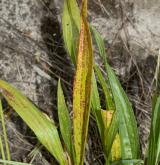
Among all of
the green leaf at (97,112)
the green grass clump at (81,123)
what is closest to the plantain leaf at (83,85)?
the green grass clump at (81,123)

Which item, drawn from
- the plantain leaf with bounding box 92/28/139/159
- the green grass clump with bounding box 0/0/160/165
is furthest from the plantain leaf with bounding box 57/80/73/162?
the plantain leaf with bounding box 92/28/139/159

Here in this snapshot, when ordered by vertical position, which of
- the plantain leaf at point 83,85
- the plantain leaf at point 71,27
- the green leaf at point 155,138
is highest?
the plantain leaf at point 71,27

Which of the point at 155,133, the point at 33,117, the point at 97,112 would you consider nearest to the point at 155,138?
the point at 155,133

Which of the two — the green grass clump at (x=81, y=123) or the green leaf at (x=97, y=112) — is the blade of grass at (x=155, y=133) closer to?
the green grass clump at (x=81, y=123)

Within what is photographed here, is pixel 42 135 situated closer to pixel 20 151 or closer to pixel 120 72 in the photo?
pixel 20 151

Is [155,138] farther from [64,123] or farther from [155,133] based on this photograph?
[64,123]
